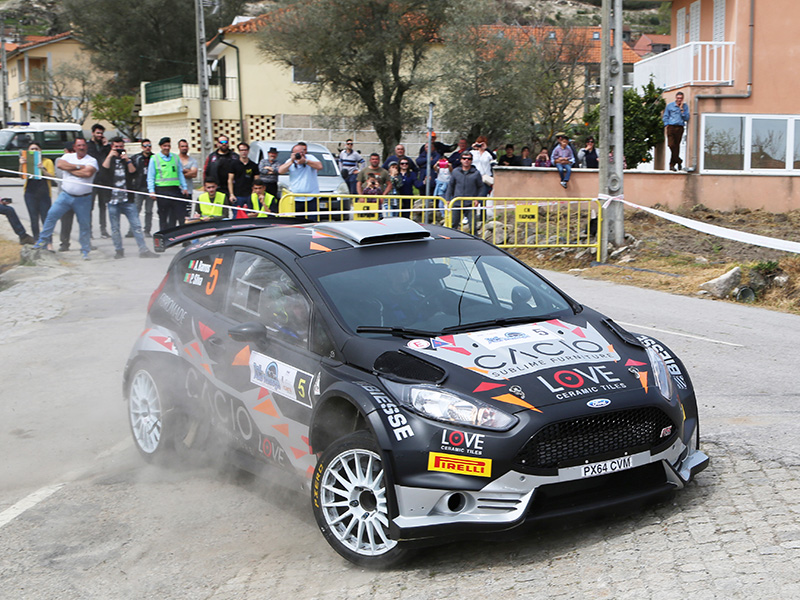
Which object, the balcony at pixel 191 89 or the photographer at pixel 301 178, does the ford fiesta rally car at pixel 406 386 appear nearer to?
the photographer at pixel 301 178

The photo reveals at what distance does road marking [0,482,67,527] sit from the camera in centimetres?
554

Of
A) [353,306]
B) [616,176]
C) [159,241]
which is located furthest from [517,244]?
[353,306]

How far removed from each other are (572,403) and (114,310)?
30.2 ft

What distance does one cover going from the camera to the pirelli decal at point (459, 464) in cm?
423

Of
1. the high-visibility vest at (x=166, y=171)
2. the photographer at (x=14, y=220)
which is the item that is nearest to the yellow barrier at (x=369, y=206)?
the high-visibility vest at (x=166, y=171)

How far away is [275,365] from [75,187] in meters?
11.9

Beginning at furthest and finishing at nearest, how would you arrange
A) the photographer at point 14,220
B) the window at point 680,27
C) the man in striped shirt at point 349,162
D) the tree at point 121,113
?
1. the tree at point 121,113
2. the window at point 680,27
3. the man in striped shirt at point 349,162
4. the photographer at point 14,220

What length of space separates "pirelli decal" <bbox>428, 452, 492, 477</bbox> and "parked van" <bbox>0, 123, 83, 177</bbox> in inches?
1424

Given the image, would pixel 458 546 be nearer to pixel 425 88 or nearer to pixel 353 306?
pixel 353 306

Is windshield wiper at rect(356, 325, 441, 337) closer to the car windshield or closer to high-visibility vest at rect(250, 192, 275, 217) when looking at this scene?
the car windshield

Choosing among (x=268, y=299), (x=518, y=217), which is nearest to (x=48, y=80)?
(x=518, y=217)

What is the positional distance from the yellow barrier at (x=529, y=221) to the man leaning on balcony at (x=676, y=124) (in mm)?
5686

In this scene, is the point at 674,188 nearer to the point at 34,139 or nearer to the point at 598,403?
the point at 598,403

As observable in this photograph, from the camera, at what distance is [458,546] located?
4.70 m
